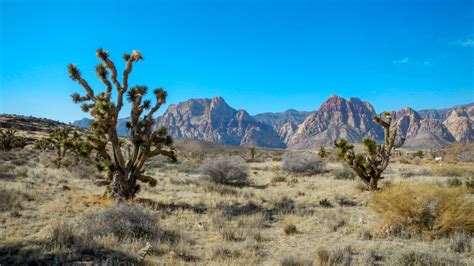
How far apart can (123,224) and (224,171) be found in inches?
468

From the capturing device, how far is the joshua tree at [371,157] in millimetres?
15688

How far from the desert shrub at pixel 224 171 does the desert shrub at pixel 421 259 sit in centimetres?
1344

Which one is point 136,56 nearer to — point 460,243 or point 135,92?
point 135,92

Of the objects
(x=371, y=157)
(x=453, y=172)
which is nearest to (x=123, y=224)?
(x=371, y=157)

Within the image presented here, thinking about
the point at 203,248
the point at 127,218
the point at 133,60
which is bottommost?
the point at 203,248

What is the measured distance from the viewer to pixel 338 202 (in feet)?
43.8

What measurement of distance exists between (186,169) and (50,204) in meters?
17.0

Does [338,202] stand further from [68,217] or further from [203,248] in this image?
[68,217]

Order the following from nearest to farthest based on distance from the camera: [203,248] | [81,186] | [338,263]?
[338,263] < [203,248] < [81,186]

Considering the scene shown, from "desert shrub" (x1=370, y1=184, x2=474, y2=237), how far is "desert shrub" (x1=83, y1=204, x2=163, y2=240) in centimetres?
577

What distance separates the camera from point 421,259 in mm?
5996

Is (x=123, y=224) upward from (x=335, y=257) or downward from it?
upward

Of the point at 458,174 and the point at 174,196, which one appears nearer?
the point at 174,196

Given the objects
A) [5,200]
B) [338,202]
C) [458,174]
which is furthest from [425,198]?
[458,174]
